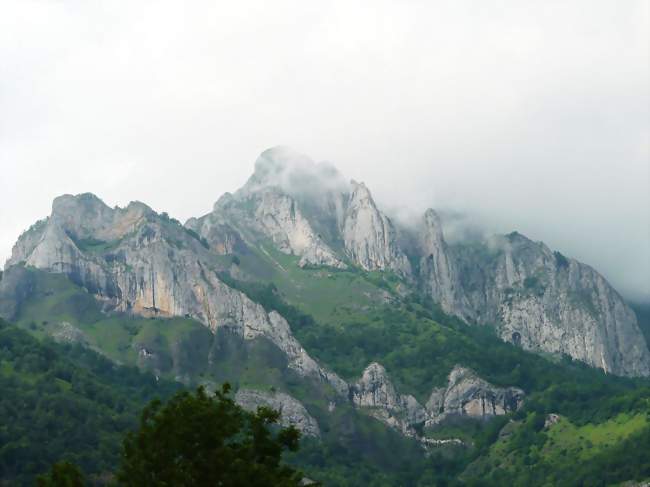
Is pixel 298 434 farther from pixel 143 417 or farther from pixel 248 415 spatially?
pixel 143 417

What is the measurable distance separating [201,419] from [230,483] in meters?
6.12

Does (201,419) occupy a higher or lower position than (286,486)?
higher

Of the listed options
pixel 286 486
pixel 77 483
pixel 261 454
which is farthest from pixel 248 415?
pixel 77 483

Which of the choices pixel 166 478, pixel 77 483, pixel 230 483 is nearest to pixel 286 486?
pixel 230 483

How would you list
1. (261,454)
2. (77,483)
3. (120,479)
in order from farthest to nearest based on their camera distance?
1. (261,454)
2. (120,479)
3. (77,483)

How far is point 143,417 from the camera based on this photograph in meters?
86.7

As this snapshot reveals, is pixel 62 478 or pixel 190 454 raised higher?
pixel 190 454

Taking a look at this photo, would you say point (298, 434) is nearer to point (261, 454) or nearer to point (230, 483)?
point (261, 454)

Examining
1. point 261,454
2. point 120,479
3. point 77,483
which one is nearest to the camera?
point 77,483

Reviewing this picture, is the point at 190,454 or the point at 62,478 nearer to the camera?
the point at 62,478

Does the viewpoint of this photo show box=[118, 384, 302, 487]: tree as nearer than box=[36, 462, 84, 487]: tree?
No

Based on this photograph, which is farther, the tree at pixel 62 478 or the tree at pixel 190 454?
the tree at pixel 190 454

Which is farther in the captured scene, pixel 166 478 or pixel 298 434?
pixel 298 434

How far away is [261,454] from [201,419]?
351 inches
